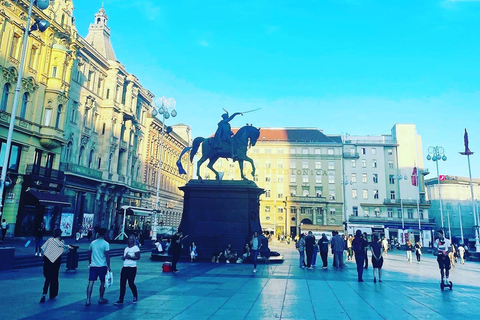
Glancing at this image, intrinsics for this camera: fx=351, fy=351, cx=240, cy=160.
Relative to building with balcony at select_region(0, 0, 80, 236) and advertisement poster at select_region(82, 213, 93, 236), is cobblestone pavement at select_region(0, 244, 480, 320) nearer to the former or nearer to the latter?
building with balcony at select_region(0, 0, 80, 236)

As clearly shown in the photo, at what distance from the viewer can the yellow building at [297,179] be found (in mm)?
76812

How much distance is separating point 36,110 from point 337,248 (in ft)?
93.5

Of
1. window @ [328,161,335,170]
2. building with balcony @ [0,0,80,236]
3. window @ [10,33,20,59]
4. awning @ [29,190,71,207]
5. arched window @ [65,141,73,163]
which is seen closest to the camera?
building with balcony @ [0,0,80,236]

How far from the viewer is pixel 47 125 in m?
32.4

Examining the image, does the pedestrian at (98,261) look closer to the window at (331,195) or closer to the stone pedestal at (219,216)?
the stone pedestal at (219,216)

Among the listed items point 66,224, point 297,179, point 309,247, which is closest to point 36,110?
point 66,224

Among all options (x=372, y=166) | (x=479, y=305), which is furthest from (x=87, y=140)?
(x=372, y=166)

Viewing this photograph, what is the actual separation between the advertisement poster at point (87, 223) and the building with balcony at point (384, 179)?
51307 millimetres

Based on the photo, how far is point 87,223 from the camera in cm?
3684

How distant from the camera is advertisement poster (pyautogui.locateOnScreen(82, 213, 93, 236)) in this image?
36281 mm

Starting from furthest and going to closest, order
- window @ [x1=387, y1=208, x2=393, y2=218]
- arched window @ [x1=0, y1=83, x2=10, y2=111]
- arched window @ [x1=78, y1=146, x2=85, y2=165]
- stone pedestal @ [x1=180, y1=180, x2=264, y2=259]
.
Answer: window @ [x1=387, y1=208, x2=393, y2=218] < arched window @ [x1=78, y1=146, x2=85, y2=165] < arched window @ [x1=0, y1=83, x2=10, y2=111] < stone pedestal @ [x1=180, y1=180, x2=264, y2=259]

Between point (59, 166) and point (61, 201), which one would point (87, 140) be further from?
point (61, 201)

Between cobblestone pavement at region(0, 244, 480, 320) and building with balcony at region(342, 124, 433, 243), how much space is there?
63.1 metres

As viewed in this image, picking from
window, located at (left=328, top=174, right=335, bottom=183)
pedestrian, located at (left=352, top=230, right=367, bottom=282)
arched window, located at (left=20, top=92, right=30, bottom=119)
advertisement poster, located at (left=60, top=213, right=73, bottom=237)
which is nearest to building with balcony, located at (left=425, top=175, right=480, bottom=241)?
window, located at (left=328, top=174, right=335, bottom=183)
